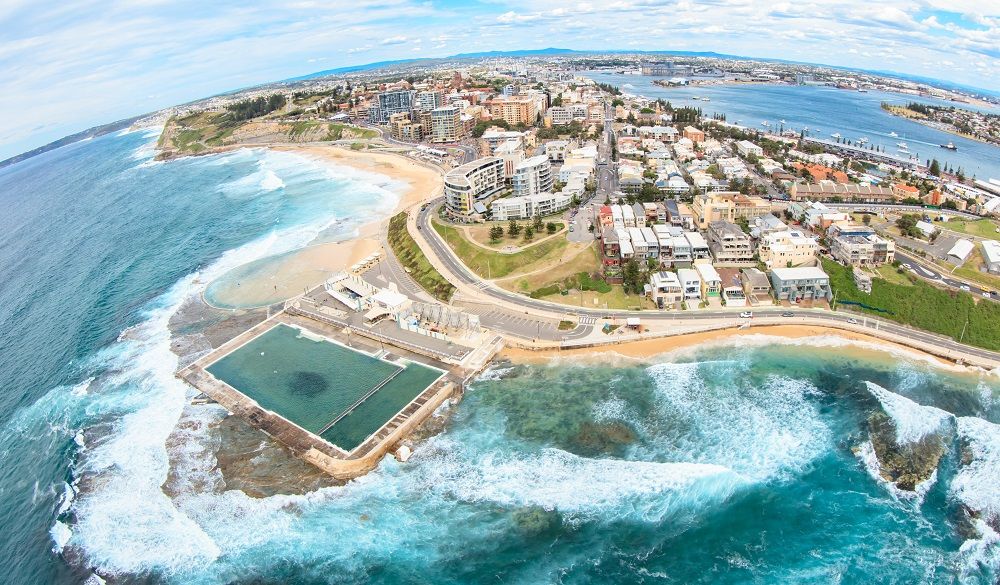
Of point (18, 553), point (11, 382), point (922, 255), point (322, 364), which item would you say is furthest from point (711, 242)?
point (11, 382)

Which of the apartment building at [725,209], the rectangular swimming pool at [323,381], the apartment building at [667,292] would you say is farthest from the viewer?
the apartment building at [725,209]

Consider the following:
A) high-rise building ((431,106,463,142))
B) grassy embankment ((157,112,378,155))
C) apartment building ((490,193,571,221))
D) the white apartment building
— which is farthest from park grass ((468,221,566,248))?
grassy embankment ((157,112,378,155))

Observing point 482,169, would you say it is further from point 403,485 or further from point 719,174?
point 403,485

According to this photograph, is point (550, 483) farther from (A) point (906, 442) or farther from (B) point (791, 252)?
(B) point (791, 252)

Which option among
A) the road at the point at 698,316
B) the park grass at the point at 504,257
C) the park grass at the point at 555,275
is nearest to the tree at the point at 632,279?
the road at the point at 698,316

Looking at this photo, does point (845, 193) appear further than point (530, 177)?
No

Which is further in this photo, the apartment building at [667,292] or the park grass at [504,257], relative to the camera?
the park grass at [504,257]

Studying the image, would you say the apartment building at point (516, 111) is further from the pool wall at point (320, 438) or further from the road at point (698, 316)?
the pool wall at point (320, 438)

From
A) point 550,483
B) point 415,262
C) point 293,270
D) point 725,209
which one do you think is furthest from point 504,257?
point 550,483
